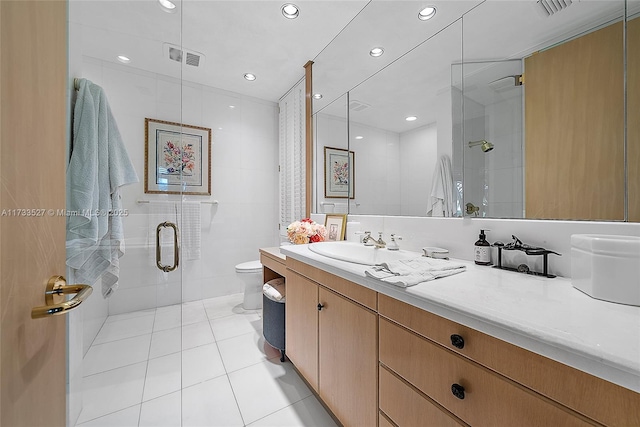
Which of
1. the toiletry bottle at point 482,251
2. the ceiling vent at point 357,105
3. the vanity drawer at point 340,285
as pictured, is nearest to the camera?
the vanity drawer at point 340,285

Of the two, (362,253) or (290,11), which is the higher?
(290,11)

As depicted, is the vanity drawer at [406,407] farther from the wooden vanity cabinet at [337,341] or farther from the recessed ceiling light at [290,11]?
the recessed ceiling light at [290,11]

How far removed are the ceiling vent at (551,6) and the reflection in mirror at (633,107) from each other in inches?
7.5

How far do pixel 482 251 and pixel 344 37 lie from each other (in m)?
1.94

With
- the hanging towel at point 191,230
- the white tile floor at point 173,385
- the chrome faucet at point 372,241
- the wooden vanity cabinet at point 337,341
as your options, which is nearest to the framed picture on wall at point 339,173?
the chrome faucet at point 372,241

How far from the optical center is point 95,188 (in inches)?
43.3

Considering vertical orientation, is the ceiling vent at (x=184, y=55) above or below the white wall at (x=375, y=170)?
above

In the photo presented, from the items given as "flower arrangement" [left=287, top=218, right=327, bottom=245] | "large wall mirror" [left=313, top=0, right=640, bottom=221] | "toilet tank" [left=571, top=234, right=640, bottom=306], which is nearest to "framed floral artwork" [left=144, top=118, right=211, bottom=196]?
"flower arrangement" [left=287, top=218, right=327, bottom=245]

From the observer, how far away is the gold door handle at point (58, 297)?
0.50m

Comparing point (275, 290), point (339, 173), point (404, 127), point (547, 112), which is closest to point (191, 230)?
point (275, 290)

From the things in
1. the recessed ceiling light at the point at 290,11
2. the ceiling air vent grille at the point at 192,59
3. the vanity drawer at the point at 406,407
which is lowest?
the vanity drawer at the point at 406,407

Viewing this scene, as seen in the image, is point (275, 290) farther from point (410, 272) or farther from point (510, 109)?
point (510, 109)

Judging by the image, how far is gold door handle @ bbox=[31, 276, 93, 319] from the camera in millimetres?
500

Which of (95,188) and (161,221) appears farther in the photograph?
(161,221)
